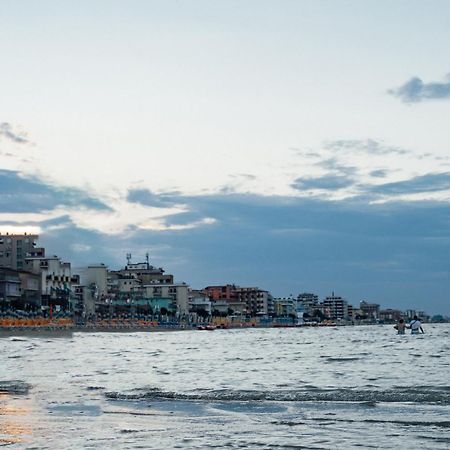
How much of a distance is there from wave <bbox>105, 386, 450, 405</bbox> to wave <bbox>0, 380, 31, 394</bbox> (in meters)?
2.59

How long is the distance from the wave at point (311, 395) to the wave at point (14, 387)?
2.59 meters

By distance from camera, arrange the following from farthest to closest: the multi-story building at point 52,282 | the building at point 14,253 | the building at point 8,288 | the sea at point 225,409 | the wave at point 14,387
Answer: the building at point 14,253
the multi-story building at point 52,282
the building at point 8,288
the wave at point 14,387
the sea at point 225,409

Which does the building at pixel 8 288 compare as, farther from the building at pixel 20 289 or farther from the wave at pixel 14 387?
the wave at pixel 14 387

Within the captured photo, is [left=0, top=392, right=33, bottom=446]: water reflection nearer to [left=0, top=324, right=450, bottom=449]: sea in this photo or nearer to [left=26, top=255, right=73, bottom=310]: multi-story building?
[left=0, top=324, right=450, bottom=449]: sea

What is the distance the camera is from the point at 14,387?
25.2 m

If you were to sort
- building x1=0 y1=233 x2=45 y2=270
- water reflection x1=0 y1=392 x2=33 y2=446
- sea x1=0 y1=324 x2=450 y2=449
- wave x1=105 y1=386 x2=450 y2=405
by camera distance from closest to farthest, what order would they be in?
1. sea x1=0 y1=324 x2=450 y2=449
2. water reflection x1=0 y1=392 x2=33 y2=446
3. wave x1=105 y1=386 x2=450 y2=405
4. building x1=0 y1=233 x2=45 y2=270

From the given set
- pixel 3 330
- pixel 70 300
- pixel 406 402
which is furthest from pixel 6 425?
pixel 70 300

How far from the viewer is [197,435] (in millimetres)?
14594

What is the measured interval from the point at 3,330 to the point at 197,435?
4841 inches

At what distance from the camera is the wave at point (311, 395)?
70.2 ft

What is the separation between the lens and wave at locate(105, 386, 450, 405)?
2141cm

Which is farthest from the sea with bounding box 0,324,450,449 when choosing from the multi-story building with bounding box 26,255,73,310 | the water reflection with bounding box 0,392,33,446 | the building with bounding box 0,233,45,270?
the building with bounding box 0,233,45,270

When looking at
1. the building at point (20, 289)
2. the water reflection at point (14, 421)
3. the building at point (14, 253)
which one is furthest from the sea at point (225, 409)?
the building at point (14, 253)

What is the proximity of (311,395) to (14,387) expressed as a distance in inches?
344
